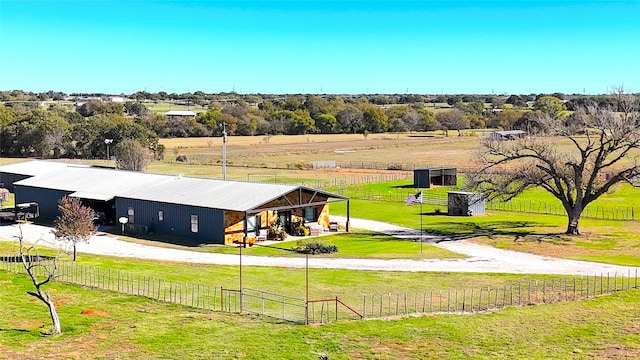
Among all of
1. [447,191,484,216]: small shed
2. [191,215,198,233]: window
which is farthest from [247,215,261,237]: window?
[447,191,484,216]: small shed

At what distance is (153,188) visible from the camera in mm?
57188

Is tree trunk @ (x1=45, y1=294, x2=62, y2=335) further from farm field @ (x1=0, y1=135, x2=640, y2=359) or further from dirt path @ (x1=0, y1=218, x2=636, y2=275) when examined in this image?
dirt path @ (x1=0, y1=218, x2=636, y2=275)

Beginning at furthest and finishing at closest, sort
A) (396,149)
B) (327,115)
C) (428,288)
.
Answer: (327,115) < (396,149) < (428,288)

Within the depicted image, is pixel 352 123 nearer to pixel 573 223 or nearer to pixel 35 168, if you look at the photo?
pixel 35 168

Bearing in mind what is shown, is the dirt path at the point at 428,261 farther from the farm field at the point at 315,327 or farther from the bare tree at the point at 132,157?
the bare tree at the point at 132,157

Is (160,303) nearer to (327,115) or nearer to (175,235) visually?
(175,235)

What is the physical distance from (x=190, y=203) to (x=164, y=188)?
252 inches

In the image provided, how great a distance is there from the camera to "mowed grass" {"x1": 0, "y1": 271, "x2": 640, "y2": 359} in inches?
1062

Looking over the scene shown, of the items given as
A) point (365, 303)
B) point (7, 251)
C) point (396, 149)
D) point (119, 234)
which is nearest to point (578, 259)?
point (365, 303)

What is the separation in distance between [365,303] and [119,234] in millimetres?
25633

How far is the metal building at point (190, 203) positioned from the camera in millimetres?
49938

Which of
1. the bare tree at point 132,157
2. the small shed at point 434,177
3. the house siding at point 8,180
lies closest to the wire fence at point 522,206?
the small shed at point 434,177

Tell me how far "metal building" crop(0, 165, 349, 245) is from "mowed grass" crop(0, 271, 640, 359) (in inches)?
646

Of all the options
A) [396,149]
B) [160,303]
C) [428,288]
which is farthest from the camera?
[396,149]
